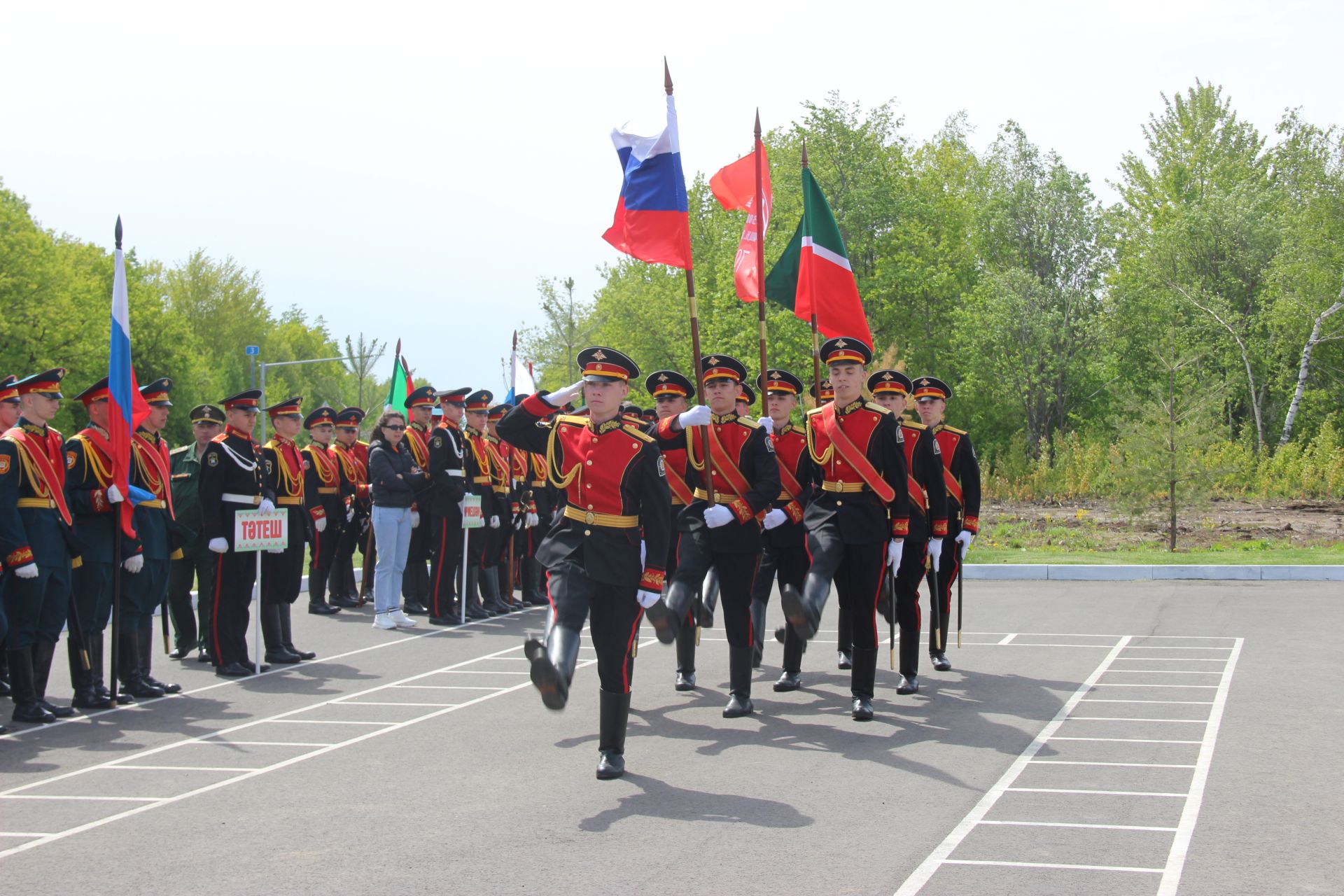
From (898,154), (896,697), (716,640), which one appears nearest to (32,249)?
(898,154)

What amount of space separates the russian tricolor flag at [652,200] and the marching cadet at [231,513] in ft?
11.6

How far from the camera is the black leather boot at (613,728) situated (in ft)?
21.9

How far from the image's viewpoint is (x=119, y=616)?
9.05m

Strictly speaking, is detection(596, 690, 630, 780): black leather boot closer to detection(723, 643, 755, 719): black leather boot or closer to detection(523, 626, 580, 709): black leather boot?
detection(523, 626, 580, 709): black leather boot

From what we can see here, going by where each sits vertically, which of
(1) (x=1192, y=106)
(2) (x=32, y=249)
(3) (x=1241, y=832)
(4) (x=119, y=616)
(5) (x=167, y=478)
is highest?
(1) (x=1192, y=106)

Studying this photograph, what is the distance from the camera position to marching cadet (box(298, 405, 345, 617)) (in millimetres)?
14188

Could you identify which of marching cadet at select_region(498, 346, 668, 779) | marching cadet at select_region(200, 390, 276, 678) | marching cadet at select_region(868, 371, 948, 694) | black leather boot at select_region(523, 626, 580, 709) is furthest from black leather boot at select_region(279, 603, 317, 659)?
black leather boot at select_region(523, 626, 580, 709)

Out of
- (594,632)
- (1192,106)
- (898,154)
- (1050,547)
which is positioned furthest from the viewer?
(1192,106)

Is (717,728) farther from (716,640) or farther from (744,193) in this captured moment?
(744,193)

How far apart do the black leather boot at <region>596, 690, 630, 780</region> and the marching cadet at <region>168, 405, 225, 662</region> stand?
4817 millimetres

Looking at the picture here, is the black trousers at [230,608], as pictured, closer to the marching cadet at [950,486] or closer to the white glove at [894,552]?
the white glove at [894,552]

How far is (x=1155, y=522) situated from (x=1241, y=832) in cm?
1904

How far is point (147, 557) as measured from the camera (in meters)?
9.59

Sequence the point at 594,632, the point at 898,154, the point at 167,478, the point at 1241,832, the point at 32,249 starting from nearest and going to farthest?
the point at 1241,832 < the point at 594,632 < the point at 167,478 < the point at 898,154 < the point at 32,249
